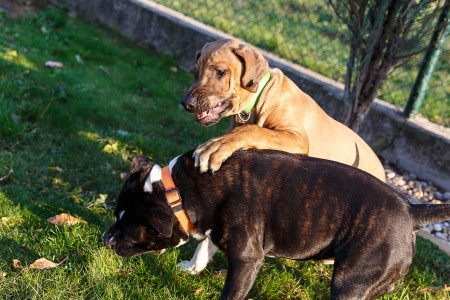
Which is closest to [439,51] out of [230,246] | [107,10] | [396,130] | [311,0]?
[396,130]

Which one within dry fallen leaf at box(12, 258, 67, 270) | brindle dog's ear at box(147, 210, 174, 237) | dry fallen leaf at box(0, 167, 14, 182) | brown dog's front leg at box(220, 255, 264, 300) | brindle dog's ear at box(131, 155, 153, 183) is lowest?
dry fallen leaf at box(0, 167, 14, 182)

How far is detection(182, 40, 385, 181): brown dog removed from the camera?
411 cm

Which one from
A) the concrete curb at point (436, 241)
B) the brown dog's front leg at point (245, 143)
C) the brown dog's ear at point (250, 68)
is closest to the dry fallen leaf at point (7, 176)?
the brown dog's front leg at point (245, 143)

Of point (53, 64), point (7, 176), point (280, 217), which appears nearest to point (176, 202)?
point (280, 217)

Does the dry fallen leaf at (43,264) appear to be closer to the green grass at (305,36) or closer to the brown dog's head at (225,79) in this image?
the brown dog's head at (225,79)

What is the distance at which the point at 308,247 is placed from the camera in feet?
11.9

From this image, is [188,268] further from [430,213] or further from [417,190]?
[417,190]

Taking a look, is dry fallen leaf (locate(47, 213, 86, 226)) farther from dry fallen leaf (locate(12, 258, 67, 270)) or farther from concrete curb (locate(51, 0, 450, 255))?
concrete curb (locate(51, 0, 450, 255))

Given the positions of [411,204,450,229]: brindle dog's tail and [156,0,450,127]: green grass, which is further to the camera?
[156,0,450,127]: green grass

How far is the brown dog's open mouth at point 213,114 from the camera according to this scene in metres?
4.17

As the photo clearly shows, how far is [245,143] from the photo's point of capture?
4055mm

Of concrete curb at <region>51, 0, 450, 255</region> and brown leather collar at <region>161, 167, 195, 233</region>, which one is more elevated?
brown leather collar at <region>161, 167, 195, 233</region>

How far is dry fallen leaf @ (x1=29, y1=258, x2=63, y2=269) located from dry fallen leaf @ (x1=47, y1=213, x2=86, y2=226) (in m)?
0.49

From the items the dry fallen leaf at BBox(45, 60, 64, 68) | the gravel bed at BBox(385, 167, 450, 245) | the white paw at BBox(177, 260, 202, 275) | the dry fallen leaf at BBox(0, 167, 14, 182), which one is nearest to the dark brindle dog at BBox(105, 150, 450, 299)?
the white paw at BBox(177, 260, 202, 275)
